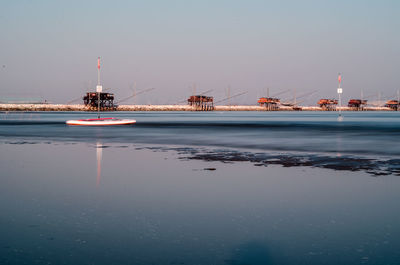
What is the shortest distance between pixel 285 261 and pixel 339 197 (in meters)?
4.89

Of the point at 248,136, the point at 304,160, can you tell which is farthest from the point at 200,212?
the point at 248,136

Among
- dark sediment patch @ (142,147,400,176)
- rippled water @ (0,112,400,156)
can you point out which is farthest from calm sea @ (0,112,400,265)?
rippled water @ (0,112,400,156)

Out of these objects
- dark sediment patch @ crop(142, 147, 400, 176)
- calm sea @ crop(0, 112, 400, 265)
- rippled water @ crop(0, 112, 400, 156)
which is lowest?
calm sea @ crop(0, 112, 400, 265)

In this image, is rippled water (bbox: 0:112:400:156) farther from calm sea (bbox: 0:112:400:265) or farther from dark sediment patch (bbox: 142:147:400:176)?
calm sea (bbox: 0:112:400:265)

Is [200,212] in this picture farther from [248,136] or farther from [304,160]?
[248,136]

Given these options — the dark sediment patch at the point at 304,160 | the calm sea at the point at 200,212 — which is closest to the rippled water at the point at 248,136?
the dark sediment patch at the point at 304,160

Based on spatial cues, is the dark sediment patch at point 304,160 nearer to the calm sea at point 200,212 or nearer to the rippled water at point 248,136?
the calm sea at point 200,212

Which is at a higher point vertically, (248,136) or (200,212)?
(248,136)

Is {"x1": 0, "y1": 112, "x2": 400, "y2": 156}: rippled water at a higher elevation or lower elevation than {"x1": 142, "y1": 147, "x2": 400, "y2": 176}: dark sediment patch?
higher

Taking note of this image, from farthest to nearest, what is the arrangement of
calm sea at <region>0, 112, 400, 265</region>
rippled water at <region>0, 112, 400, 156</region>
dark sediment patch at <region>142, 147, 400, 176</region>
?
rippled water at <region>0, 112, 400, 156</region> < dark sediment patch at <region>142, 147, 400, 176</region> < calm sea at <region>0, 112, 400, 265</region>

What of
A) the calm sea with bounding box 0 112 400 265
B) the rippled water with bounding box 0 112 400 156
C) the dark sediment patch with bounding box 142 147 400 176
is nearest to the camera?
the calm sea with bounding box 0 112 400 265

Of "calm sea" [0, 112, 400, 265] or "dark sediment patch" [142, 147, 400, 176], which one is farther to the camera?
"dark sediment patch" [142, 147, 400, 176]

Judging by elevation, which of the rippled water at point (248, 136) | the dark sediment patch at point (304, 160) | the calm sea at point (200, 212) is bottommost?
the calm sea at point (200, 212)

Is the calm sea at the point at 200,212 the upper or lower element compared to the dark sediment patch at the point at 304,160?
lower
